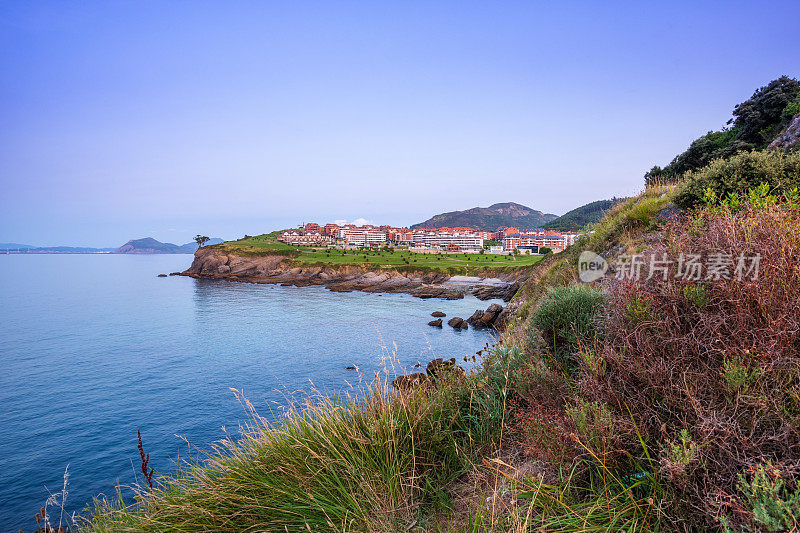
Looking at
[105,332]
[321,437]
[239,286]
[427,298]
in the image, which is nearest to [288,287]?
[239,286]

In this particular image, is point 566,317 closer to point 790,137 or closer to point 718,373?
point 718,373

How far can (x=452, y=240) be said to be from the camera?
164125mm

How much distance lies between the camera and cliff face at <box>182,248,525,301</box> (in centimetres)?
6056

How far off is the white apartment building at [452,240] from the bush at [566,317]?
153726 mm

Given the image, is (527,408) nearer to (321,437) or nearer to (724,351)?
(724,351)

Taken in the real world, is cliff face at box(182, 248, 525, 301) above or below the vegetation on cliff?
below

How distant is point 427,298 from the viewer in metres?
55.2

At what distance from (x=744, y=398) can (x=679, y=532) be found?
0.88m

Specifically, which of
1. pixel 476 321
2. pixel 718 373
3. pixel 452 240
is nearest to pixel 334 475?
pixel 718 373

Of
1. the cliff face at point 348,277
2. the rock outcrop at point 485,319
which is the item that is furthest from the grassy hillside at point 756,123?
the cliff face at point 348,277

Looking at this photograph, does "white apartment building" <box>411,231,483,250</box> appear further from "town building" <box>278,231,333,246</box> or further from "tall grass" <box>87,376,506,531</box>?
"tall grass" <box>87,376,506,531</box>

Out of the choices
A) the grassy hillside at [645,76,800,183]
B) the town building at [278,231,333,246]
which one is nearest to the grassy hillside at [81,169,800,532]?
the grassy hillside at [645,76,800,183]

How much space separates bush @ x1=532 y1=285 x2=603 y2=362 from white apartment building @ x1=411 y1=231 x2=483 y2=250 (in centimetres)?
15373

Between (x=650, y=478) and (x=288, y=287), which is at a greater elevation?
(x=650, y=478)
